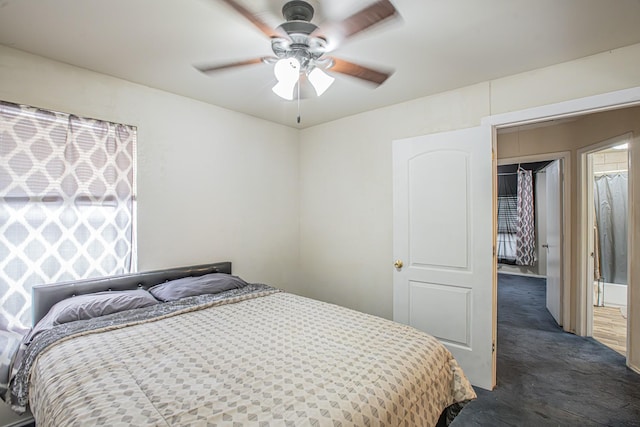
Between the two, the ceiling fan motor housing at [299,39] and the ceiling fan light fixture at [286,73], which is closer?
the ceiling fan motor housing at [299,39]

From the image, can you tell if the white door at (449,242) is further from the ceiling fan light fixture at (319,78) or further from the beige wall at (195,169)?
the beige wall at (195,169)

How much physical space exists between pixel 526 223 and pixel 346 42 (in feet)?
22.3

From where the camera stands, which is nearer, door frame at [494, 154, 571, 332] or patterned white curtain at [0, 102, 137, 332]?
patterned white curtain at [0, 102, 137, 332]

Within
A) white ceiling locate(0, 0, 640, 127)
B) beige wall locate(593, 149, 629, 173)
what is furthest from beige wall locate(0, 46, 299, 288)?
beige wall locate(593, 149, 629, 173)

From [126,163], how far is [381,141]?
2346mm

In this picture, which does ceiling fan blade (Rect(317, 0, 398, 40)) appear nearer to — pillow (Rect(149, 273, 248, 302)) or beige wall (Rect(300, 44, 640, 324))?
beige wall (Rect(300, 44, 640, 324))

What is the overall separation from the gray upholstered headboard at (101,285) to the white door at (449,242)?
6.25 ft

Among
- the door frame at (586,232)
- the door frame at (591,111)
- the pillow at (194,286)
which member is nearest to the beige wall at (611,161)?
the door frame at (586,232)

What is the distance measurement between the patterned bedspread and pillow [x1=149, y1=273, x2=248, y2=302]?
15.4 inches

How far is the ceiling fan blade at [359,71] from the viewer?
203cm

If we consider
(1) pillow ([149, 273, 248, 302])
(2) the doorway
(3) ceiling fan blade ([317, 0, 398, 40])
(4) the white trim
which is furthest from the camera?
(2) the doorway

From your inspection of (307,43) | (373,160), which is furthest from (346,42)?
(373,160)

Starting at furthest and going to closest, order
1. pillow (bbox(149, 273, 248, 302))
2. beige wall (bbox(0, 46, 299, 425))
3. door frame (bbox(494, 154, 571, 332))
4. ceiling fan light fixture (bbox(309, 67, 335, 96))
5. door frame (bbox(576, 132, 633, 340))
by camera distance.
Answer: door frame (bbox(494, 154, 571, 332)), door frame (bbox(576, 132, 633, 340)), pillow (bbox(149, 273, 248, 302)), beige wall (bbox(0, 46, 299, 425)), ceiling fan light fixture (bbox(309, 67, 335, 96))

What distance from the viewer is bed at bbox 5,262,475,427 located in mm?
Answer: 1134
